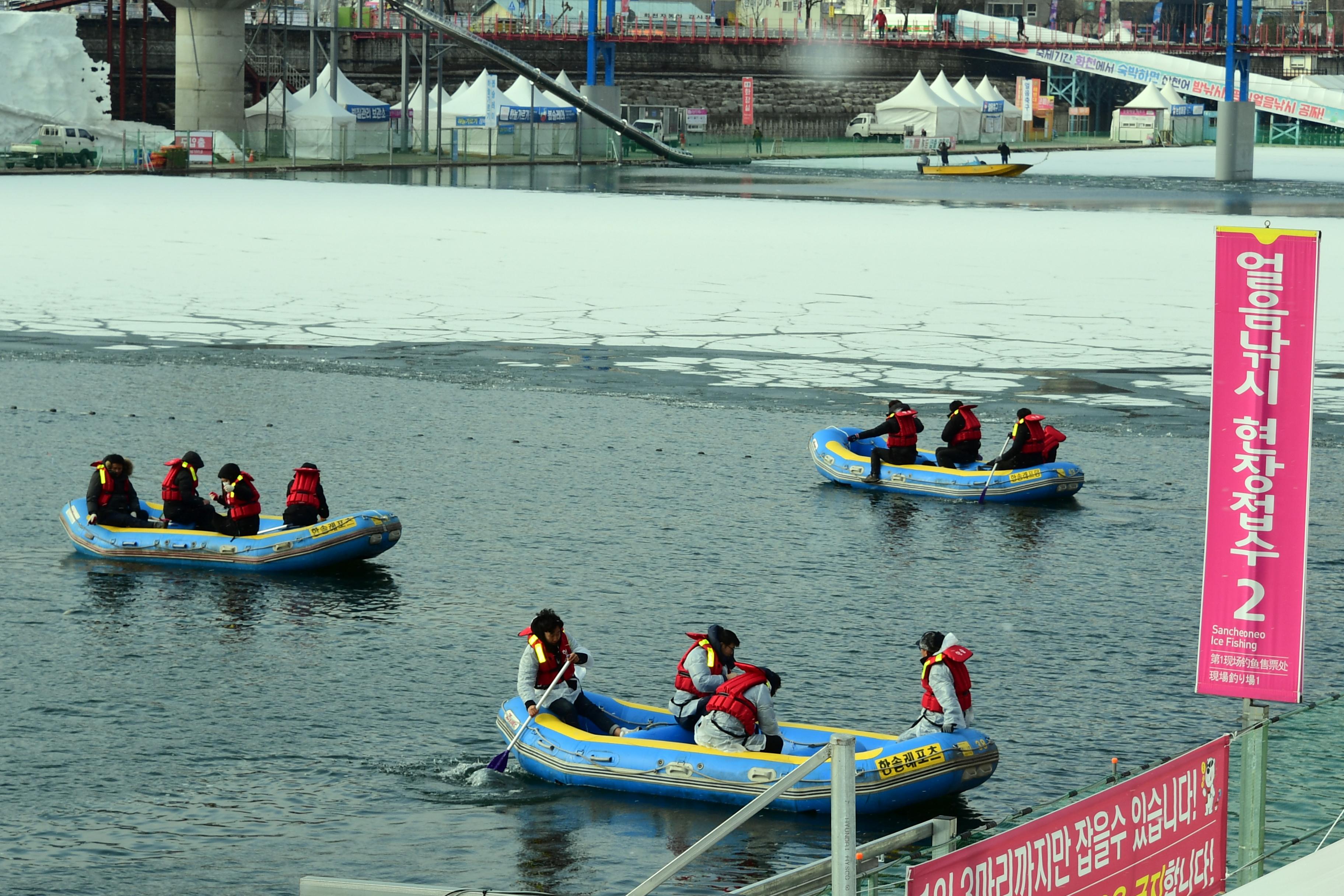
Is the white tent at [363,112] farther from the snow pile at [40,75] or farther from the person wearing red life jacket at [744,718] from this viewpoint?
the person wearing red life jacket at [744,718]

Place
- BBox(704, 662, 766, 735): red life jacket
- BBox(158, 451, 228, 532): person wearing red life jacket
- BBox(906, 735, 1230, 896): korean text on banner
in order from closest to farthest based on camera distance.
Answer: BBox(906, 735, 1230, 896): korean text on banner → BBox(704, 662, 766, 735): red life jacket → BBox(158, 451, 228, 532): person wearing red life jacket

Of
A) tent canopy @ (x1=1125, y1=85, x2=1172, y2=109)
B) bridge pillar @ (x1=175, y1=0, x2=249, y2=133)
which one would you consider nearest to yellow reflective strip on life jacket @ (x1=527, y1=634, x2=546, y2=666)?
bridge pillar @ (x1=175, y1=0, x2=249, y2=133)

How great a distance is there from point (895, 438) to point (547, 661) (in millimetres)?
10533

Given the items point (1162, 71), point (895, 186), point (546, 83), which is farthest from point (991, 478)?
point (1162, 71)

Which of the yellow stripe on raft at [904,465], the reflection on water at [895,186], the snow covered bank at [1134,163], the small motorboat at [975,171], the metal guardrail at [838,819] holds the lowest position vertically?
the yellow stripe on raft at [904,465]

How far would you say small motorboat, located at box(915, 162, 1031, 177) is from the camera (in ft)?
263

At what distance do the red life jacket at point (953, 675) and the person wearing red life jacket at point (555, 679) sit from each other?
89.4 inches

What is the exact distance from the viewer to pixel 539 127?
3538 inches

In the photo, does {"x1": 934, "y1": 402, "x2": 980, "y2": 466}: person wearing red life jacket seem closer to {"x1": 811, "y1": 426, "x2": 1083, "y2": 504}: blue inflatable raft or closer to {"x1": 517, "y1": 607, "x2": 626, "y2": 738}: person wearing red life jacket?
{"x1": 811, "y1": 426, "x2": 1083, "y2": 504}: blue inflatable raft

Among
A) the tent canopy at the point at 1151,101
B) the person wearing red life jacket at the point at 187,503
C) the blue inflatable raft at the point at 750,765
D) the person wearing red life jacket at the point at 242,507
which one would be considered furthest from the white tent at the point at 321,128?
the blue inflatable raft at the point at 750,765

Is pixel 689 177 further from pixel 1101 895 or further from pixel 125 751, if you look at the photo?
pixel 1101 895

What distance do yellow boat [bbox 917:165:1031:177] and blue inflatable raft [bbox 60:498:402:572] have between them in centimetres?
6408

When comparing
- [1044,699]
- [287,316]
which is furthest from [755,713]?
[287,316]

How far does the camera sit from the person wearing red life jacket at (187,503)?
62.8ft
